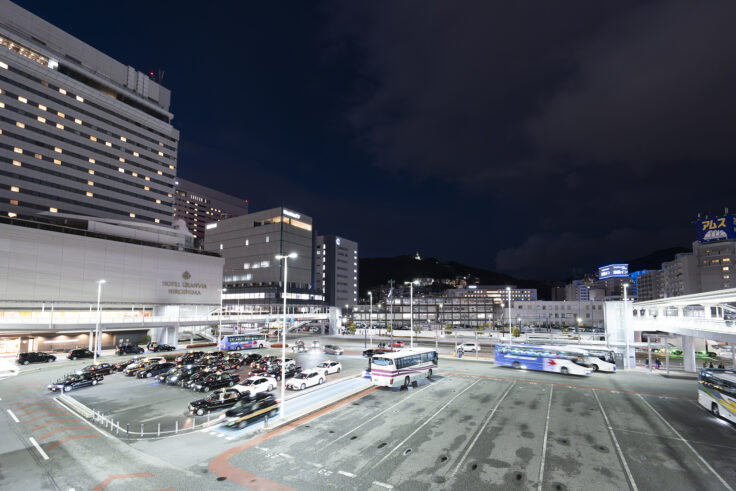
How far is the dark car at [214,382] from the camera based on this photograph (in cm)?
3083

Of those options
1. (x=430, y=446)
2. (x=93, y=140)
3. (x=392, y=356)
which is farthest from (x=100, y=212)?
(x=430, y=446)

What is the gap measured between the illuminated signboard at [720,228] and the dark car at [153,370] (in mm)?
67597

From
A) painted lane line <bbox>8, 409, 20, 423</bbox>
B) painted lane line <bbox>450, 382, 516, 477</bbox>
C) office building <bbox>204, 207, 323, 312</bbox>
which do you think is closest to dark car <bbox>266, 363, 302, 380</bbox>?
painted lane line <bbox>8, 409, 20, 423</bbox>

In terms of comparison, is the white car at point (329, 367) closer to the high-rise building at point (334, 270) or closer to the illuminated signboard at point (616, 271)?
the illuminated signboard at point (616, 271)

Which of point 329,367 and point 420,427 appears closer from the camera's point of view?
point 420,427

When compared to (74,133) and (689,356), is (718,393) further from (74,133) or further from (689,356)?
(74,133)

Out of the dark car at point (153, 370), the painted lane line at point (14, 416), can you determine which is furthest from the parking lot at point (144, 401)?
the painted lane line at point (14, 416)

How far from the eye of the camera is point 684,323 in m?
34.2

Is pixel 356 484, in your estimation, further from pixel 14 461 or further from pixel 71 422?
pixel 71 422

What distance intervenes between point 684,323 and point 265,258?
118 metres

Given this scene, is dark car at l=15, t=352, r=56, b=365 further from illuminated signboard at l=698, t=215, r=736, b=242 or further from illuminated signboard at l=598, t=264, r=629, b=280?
illuminated signboard at l=598, t=264, r=629, b=280

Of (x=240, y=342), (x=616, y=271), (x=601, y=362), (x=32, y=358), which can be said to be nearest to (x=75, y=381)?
(x=32, y=358)

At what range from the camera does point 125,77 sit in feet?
385

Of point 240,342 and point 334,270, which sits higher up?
point 334,270
